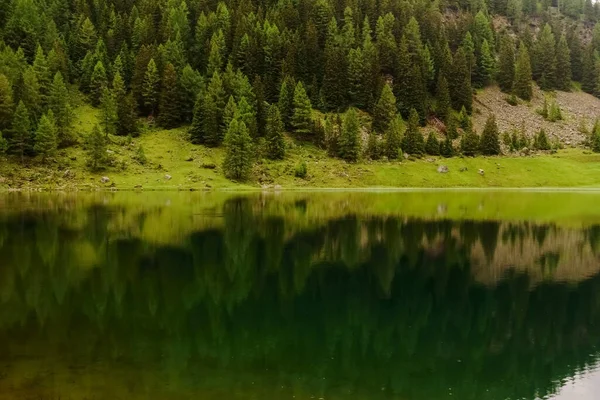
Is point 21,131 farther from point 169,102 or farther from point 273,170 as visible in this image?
point 273,170

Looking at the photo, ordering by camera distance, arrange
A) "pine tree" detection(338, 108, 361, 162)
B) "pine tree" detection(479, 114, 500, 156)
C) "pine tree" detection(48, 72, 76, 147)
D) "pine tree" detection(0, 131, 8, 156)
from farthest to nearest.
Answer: "pine tree" detection(479, 114, 500, 156), "pine tree" detection(338, 108, 361, 162), "pine tree" detection(48, 72, 76, 147), "pine tree" detection(0, 131, 8, 156)

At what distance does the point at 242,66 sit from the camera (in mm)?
159375

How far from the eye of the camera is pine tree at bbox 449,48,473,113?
566 feet

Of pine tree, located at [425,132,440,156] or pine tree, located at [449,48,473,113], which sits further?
pine tree, located at [449,48,473,113]

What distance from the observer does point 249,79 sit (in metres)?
158

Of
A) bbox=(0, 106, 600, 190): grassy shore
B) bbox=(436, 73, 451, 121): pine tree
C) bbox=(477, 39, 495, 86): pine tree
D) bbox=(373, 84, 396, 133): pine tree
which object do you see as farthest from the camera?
bbox=(477, 39, 495, 86): pine tree

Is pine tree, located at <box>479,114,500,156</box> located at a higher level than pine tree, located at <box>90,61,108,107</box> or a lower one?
lower

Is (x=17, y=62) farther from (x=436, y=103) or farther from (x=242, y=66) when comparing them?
(x=436, y=103)

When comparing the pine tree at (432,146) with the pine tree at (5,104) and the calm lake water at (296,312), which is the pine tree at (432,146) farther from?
the pine tree at (5,104)

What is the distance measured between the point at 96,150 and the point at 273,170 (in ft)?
126

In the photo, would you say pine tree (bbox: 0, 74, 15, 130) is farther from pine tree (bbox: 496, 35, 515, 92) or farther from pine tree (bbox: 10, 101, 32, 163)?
pine tree (bbox: 496, 35, 515, 92)

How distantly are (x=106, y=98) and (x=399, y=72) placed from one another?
3486 inches

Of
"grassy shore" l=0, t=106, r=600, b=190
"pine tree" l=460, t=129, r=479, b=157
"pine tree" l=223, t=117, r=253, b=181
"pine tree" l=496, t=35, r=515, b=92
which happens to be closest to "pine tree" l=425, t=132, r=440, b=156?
"grassy shore" l=0, t=106, r=600, b=190

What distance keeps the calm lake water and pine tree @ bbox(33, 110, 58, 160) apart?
2349 inches
